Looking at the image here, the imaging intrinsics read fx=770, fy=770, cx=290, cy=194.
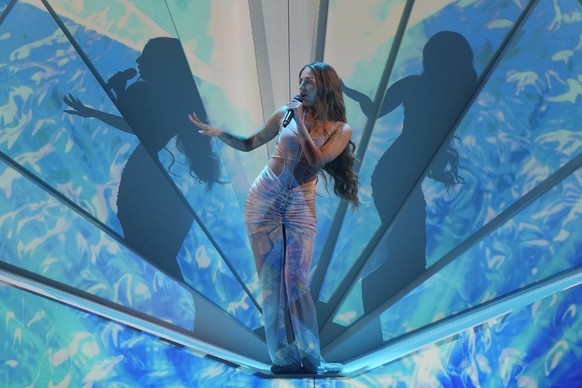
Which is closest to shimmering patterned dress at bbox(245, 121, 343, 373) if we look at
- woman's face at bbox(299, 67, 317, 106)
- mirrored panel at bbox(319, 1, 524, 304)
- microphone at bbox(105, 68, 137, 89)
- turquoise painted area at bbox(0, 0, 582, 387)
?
woman's face at bbox(299, 67, 317, 106)

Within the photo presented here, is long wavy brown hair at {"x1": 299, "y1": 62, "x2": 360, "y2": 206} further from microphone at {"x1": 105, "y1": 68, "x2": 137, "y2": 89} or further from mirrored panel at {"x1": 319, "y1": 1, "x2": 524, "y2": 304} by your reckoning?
microphone at {"x1": 105, "y1": 68, "x2": 137, "y2": 89}

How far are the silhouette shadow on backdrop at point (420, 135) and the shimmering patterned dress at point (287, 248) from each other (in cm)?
104

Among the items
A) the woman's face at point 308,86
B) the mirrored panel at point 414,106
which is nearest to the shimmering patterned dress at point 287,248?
the woman's face at point 308,86

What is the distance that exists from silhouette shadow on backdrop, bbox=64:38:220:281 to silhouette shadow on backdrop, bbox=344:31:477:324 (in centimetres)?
118

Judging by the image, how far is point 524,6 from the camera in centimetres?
482

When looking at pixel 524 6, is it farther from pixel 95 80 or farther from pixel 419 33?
pixel 95 80

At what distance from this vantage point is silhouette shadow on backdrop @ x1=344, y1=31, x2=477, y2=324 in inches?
193

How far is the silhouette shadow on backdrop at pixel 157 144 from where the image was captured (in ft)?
15.8

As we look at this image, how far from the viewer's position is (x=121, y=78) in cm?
504

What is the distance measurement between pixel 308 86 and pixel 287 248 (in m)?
0.83

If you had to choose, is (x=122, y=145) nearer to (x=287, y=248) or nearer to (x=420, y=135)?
(x=287, y=248)

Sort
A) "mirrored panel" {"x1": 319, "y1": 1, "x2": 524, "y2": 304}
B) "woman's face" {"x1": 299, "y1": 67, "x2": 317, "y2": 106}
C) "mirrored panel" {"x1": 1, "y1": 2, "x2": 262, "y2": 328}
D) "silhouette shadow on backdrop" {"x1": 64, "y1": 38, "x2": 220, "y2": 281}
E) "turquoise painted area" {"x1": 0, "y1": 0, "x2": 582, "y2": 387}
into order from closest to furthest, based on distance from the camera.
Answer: "woman's face" {"x1": 299, "y1": 67, "x2": 317, "y2": 106}, "turquoise painted area" {"x1": 0, "y1": 0, "x2": 582, "y2": 387}, "mirrored panel" {"x1": 1, "y1": 2, "x2": 262, "y2": 328}, "silhouette shadow on backdrop" {"x1": 64, "y1": 38, "x2": 220, "y2": 281}, "mirrored panel" {"x1": 319, "y1": 1, "x2": 524, "y2": 304}

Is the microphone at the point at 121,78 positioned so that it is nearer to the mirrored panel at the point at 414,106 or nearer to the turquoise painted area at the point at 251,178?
the turquoise painted area at the point at 251,178

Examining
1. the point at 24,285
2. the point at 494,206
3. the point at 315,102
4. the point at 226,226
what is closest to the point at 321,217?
the point at 226,226
